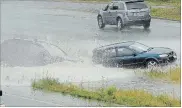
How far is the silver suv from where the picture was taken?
33.3m

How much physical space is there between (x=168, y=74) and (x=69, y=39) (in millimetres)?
11192

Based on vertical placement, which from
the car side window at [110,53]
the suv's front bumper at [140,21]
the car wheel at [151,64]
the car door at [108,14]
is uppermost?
the car door at [108,14]

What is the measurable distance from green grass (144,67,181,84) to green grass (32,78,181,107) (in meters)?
2.30

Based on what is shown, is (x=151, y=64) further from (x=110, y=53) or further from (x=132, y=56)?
(x=110, y=53)

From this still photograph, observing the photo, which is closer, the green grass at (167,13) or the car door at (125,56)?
the car door at (125,56)

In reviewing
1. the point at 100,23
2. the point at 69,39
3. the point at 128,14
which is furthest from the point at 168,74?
the point at 100,23

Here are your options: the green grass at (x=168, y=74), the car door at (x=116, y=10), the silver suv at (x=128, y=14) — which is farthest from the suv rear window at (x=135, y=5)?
the green grass at (x=168, y=74)

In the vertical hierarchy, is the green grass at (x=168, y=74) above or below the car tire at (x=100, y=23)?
below

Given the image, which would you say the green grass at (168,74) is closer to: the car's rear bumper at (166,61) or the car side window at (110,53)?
the car's rear bumper at (166,61)

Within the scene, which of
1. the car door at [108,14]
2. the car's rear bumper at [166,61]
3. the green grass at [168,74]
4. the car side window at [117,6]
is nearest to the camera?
the green grass at [168,74]

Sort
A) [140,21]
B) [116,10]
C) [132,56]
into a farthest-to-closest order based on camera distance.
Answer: [116,10], [140,21], [132,56]

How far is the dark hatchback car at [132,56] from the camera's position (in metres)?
23.2

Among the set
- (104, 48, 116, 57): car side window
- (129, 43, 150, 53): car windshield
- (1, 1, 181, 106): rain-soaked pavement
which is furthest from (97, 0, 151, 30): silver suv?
(129, 43, 150, 53): car windshield

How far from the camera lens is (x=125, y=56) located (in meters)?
24.2
